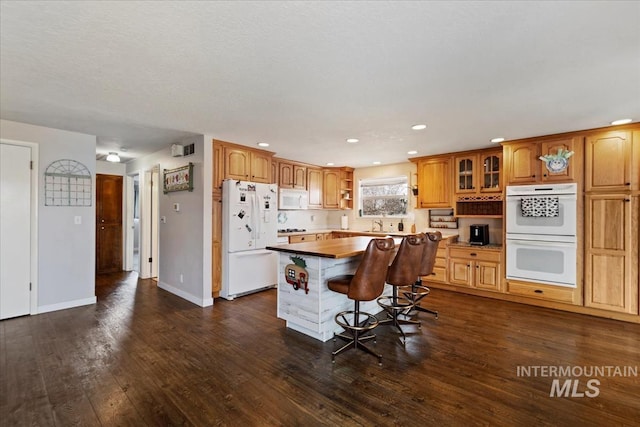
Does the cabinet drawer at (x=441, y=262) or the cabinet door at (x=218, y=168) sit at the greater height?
the cabinet door at (x=218, y=168)

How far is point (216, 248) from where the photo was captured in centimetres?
433

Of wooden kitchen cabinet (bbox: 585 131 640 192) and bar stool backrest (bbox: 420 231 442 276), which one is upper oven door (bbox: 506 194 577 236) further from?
bar stool backrest (bbox: 420 231 442 276)

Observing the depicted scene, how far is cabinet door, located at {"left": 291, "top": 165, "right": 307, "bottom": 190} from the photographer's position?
6.08 m

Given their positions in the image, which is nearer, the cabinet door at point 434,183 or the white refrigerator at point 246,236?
the white refrigerator at point 246,236

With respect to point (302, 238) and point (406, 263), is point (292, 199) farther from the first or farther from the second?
point (406, 263)

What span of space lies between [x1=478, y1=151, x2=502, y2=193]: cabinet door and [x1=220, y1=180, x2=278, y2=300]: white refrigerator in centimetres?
351

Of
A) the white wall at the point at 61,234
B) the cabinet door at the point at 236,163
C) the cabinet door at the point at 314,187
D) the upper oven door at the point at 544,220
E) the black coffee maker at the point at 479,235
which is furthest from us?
the cabinet door at the point at 314,187

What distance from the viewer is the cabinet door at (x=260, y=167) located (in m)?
4.83

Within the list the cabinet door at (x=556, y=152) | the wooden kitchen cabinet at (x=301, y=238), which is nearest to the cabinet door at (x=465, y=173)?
the cabinet door at (x=556, y=152)

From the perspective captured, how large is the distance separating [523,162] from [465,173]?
3.03 feet

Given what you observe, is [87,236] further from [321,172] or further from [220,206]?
[321,172]

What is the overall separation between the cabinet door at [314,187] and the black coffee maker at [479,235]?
3.12 m

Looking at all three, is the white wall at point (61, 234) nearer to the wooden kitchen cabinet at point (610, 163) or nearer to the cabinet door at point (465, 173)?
the cabinet door at point (465, 173)

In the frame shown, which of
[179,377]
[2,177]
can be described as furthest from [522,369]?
[2,177]
